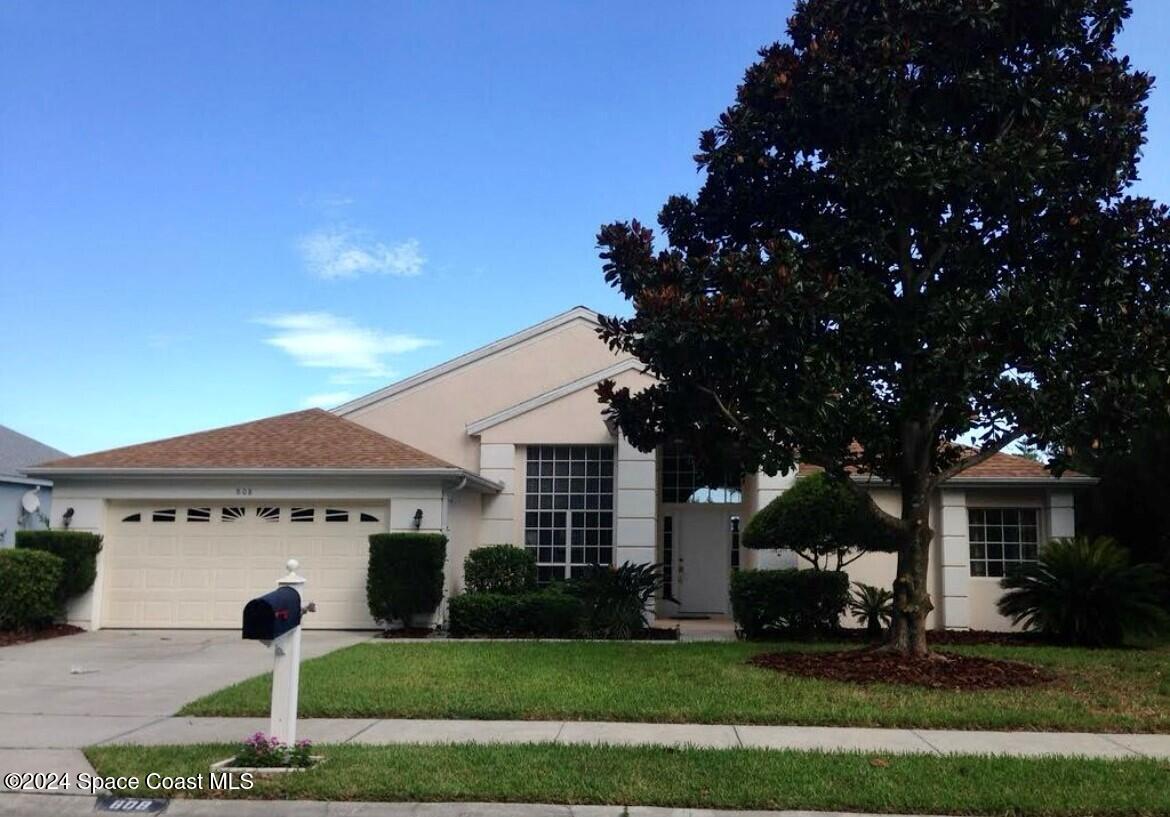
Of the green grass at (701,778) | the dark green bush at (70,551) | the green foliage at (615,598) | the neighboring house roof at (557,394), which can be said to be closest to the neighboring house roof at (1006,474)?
the green foliage at (615,598)

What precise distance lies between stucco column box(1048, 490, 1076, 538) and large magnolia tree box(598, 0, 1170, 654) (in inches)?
232

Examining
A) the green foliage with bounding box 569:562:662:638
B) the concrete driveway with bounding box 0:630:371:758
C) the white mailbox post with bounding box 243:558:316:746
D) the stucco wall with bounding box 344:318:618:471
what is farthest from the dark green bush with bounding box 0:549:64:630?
the white mailbox post with bounding box 243:558:316:746

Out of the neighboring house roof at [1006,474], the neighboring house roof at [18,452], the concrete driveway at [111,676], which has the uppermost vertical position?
the neighboring house roof at [18,452]

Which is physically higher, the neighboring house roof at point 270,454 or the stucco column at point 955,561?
the neighboring house roof at point 270,454

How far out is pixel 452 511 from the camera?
54.7ft

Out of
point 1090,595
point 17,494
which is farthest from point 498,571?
point 17,494

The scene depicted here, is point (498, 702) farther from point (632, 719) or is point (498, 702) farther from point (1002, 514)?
point (1002, 514)

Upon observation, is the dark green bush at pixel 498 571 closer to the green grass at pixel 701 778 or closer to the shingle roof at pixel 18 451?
the green grass at pixel 701 778

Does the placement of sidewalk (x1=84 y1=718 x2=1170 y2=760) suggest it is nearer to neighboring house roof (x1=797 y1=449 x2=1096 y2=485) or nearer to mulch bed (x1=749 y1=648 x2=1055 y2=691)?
mulch bed (x1=749 y1=648 x2=1055 y2=691)

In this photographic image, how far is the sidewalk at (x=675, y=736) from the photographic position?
759 cm

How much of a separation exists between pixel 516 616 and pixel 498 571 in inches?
55.0

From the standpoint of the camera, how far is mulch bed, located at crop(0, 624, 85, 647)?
14.3m

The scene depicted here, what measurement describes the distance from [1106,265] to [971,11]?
123 inches

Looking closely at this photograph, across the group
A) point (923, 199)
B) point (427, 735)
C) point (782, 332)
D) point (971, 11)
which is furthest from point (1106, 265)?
point (427, 735)
